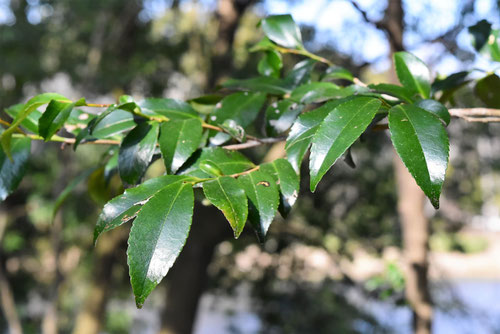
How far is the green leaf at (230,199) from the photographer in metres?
0.40

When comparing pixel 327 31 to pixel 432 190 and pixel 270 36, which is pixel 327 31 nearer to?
pixel 270 36

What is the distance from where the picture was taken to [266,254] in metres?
4.66

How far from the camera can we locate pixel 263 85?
0.63 metres

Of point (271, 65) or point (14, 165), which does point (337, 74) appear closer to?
point (271, 65)

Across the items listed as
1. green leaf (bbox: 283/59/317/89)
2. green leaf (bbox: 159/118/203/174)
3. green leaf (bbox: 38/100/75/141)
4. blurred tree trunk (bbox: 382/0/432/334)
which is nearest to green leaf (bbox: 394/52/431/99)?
green leaf (bbox: 283/59/317/89)

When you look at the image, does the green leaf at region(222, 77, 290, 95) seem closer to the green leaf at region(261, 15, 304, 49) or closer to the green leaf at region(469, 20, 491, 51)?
Result: the green leaf at region(261, 15, 304, 49)

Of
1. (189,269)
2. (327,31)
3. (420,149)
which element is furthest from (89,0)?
(420,149)

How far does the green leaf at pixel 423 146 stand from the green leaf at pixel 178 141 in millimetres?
188

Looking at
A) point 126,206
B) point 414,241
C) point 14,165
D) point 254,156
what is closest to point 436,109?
point 126,206

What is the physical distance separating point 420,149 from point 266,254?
4353 mm

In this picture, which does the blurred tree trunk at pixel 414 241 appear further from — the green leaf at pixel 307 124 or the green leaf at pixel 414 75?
the green leaf at pixel 307 124

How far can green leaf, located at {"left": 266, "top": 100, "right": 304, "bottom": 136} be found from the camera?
56cm

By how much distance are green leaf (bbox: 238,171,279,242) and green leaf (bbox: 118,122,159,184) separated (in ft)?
0.33

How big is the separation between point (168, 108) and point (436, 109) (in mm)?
273
